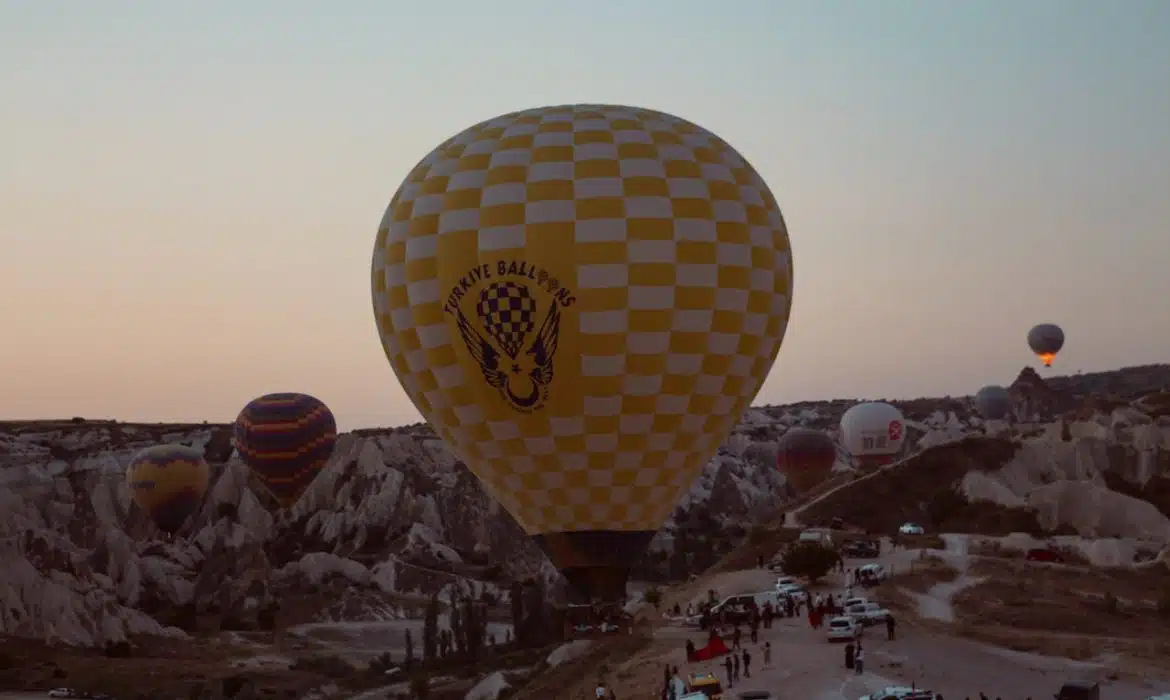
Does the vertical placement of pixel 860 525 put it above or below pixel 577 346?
below

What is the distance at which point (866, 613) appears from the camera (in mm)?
35312

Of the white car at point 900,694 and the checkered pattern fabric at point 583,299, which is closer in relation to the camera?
the checkered pattern fabric at point 583,299

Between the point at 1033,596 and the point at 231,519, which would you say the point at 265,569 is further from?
the point at 1033,596

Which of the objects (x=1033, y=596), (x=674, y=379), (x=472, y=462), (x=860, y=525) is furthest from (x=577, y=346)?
(x=860, y=525)

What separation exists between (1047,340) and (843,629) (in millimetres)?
72233

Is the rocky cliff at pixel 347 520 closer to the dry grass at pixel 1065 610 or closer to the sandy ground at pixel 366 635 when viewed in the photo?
the sandy ground at pixel 366 635

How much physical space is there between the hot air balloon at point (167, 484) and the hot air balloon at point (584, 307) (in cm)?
5045

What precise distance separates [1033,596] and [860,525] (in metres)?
21.9

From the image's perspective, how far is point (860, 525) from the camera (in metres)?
65.2

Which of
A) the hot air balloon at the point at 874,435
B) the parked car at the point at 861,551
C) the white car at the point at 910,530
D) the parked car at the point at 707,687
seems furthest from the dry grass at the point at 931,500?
the parked car at the point at 707,687

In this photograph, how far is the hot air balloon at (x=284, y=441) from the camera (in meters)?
60.7

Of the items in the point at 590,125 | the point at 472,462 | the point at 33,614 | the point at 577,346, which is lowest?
the point at 33,614

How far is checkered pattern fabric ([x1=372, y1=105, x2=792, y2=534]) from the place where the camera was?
22.5 m

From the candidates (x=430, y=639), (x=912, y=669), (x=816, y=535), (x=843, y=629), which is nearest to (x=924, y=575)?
(x=816, y=535)
